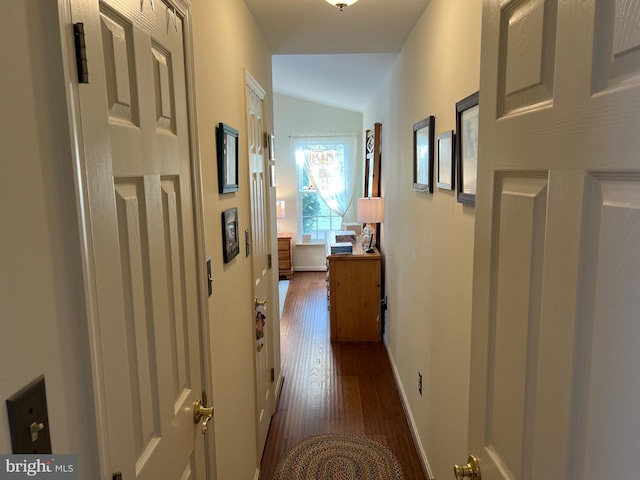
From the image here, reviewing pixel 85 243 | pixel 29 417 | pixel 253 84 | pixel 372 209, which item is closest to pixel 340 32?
pixel 253 84

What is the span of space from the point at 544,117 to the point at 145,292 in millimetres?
841

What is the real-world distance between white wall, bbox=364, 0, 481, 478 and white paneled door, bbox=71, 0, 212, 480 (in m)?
1.03

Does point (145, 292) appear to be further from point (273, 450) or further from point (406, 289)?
point (406, 289)

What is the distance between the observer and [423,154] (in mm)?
2445

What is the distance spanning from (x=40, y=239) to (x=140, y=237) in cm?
31

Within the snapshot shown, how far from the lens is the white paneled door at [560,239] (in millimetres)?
568

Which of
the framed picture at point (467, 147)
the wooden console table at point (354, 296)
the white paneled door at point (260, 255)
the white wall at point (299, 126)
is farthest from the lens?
the white wall at point (299, 126)

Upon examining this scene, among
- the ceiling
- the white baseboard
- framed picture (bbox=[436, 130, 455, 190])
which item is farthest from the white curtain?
framed picture (bbox=[436, 130, 455, 190])

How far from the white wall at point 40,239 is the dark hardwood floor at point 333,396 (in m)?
2.09

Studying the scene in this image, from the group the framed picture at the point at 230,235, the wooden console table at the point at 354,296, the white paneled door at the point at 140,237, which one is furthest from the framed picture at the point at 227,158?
the wooden console table at the point at 354,296

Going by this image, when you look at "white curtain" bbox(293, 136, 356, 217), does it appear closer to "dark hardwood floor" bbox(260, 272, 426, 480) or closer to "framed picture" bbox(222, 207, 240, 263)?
"dark hardwood floor" bbox(260, 272, 426, 480)

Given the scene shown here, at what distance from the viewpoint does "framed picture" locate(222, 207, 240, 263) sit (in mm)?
1751

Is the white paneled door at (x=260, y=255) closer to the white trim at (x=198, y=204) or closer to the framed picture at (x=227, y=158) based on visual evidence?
the framed picture at (x=227, y=158)

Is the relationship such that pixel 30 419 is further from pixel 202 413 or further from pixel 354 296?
pixel 354 296
